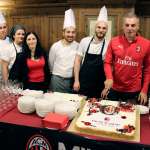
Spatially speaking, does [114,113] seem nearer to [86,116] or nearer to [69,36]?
[86,116]

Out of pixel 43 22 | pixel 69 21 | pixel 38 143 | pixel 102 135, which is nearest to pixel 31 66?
pixel 69 21

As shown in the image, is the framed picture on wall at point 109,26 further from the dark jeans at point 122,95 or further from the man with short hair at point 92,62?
→ the dark jeans at point 122,95

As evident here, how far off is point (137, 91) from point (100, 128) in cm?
95

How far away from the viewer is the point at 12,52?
9.05 feet

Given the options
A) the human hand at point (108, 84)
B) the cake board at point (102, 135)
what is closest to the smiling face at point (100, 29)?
the human hand at point (108, 84)

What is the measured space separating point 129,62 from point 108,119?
801 millimetres

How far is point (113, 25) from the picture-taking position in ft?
9.59

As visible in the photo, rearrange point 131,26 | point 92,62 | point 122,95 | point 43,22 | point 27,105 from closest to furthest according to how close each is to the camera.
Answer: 1. point 27,105
2. point 131,26
3. point 122,95
4. point 92,62
5. point 43,22

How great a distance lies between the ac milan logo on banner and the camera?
1.53m

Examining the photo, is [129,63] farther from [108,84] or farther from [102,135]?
[102,135]

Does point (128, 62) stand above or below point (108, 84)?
above

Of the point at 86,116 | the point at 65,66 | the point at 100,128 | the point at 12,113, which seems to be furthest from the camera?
the point at 65,66

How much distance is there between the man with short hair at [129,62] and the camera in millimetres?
2170

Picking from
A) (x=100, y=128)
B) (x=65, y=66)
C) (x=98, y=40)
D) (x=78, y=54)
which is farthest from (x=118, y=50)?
(x=100, y=128)
